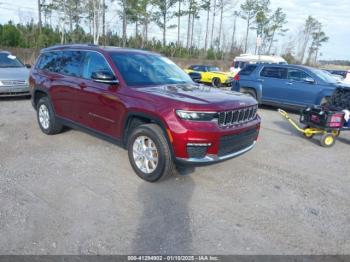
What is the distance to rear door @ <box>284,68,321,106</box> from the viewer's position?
32.8ft

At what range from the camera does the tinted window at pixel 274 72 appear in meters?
10.8

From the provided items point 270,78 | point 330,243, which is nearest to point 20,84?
point 270,78

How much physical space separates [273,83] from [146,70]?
282 inches

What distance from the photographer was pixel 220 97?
4320 mm

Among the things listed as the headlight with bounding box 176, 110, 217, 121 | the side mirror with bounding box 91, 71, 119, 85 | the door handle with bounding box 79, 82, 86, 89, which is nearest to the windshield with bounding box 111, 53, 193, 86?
the side mirror with bounding box 91, 71, 119, 85

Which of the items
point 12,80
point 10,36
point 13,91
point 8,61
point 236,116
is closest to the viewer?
point 236,116

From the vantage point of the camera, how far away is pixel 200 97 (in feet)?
13.7

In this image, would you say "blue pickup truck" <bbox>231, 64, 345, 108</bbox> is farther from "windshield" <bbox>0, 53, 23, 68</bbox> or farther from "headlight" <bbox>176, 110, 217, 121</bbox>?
"windshield" <bbox>0, 53, 23, 68</bbox>

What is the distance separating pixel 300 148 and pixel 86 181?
4.45 m

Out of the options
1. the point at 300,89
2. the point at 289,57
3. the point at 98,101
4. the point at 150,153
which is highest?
the point at 289,57

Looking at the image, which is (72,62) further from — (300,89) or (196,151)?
(300,89)

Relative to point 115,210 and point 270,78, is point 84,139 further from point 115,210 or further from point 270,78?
point 270,78

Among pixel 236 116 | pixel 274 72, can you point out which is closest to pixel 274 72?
pixel 274 72

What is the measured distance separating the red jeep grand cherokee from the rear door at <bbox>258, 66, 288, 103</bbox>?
20.4 feet
